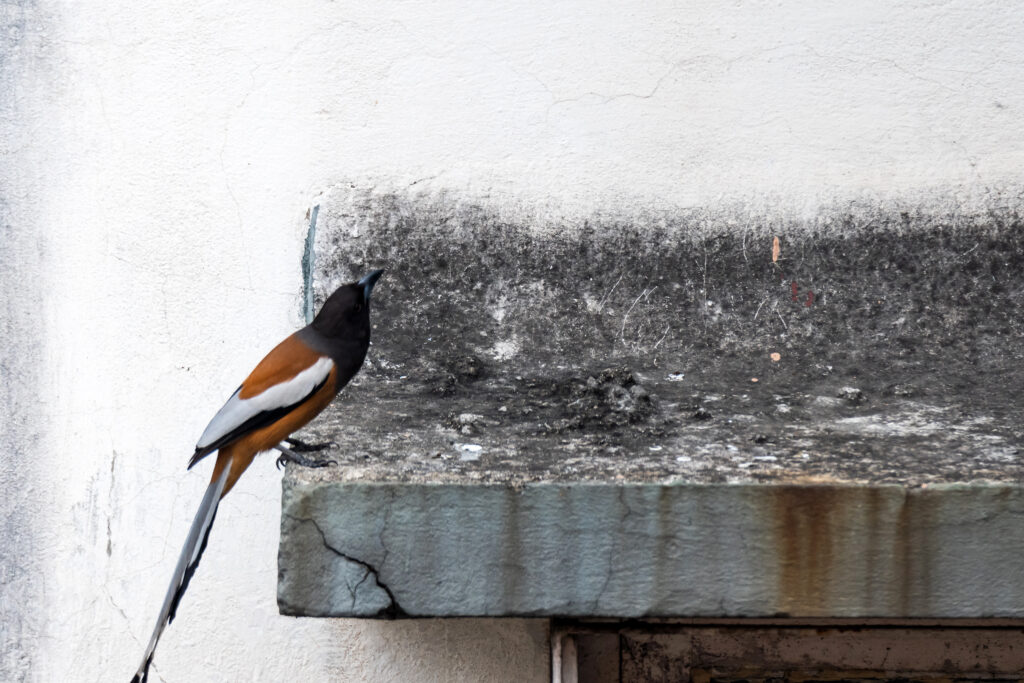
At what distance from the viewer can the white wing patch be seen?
290cm

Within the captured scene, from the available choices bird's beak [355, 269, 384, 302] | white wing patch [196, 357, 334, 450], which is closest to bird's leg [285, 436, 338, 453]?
white wing patch [196, 357, 334, 450]

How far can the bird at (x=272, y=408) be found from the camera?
2.89 meters

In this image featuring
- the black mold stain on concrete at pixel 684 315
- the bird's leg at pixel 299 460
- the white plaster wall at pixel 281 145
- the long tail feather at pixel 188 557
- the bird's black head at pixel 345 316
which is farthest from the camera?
the white plaster wall at pixel 281 145

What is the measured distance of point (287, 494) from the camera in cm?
249

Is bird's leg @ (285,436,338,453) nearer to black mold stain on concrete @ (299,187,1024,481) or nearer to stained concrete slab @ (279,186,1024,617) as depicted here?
stained concrete slab @ (279,186,1024,617)

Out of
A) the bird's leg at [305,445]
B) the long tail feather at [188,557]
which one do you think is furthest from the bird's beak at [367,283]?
the long tail feather at [188,557]

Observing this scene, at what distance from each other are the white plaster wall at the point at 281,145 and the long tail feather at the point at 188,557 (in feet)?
2.90

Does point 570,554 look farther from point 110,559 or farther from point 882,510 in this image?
point 110,559

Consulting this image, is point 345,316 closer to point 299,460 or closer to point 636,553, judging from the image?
point 299,460

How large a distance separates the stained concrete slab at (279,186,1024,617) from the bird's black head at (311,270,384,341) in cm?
27

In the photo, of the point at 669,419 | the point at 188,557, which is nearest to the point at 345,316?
the point at 188,557

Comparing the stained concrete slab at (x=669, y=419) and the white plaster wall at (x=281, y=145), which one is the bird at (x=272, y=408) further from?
the white plaster wall at (x=281, y=145)

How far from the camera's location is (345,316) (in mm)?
3066

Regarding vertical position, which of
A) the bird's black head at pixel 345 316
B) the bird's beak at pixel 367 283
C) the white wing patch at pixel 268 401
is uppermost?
the bird's beak at pixel 367 283
